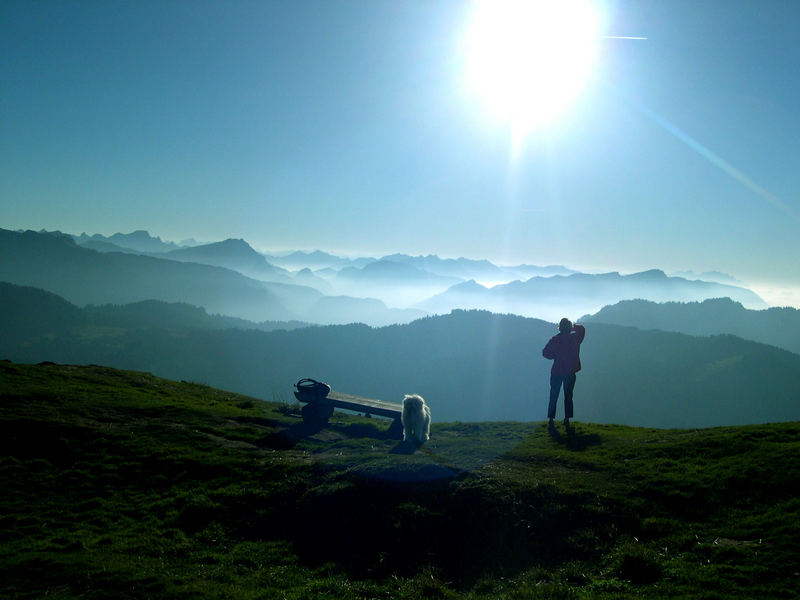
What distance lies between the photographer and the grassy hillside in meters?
8.91

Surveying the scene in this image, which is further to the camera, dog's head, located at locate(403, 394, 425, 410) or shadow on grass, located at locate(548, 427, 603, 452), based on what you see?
dog's head, located at locate(403, 394, 425, 410)

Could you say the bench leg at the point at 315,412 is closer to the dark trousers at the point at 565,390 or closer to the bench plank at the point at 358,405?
the bench plank at the point at 358,405

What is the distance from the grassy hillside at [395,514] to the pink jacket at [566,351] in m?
2.77

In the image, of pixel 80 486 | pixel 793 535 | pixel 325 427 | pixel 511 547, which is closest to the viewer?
pixel 793 535

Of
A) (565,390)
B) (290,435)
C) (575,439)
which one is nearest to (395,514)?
(575,439)

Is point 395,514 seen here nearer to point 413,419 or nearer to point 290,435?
point 413,419

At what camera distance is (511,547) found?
10.5m

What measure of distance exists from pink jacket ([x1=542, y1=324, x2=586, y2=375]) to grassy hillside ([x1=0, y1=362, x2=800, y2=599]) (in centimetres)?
277

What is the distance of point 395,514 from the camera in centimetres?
1170

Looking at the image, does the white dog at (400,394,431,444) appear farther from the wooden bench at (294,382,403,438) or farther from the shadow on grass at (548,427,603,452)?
the shadow on grass at (548,427,603,452)

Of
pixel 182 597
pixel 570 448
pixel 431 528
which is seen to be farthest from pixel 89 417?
pixel 570 448

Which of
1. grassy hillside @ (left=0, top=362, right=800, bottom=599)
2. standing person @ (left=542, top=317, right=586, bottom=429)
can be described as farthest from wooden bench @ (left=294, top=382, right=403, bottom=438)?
standing person @ (left=542, top=317, right=586, bottom=429)

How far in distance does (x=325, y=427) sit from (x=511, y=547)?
A: 1332 cm

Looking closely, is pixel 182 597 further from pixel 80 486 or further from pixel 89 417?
pixel 89 417
